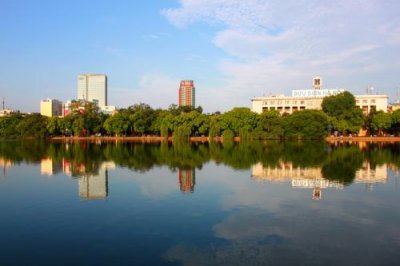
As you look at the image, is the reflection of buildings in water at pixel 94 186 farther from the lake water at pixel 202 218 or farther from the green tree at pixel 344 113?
the green tree at pixel 344 113

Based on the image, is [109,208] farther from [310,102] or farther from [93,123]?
[310,102]

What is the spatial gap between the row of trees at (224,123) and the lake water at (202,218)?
Result: 126ft

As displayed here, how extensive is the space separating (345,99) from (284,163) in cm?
4231

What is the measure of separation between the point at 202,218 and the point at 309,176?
9.68m

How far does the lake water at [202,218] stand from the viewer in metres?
8.59

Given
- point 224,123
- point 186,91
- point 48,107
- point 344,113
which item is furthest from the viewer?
point 186,91

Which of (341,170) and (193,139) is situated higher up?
(193,139)

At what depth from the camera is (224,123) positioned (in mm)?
61125

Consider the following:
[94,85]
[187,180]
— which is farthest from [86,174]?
[94,85]

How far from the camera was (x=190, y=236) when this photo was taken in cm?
990

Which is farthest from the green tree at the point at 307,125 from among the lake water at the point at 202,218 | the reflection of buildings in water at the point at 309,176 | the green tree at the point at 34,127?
the green tree at the point at 34,127

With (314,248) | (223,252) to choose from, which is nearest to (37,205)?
(223,252)

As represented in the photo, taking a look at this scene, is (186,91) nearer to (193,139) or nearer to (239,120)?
(193,139)

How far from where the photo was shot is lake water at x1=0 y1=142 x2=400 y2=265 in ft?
28.2
